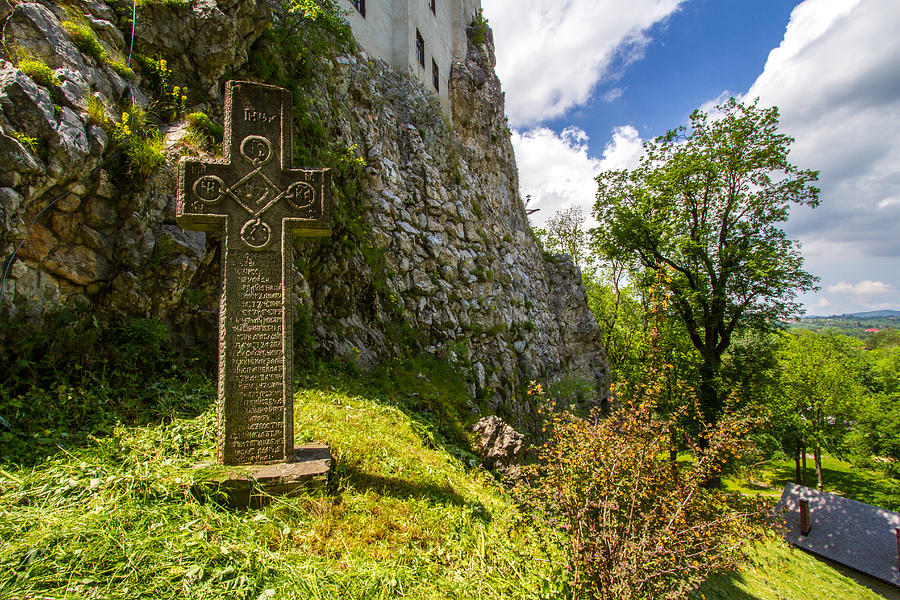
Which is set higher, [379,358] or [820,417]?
[379,358]

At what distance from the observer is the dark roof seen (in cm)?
1752

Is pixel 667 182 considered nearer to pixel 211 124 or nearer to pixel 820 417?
pixel 211 124

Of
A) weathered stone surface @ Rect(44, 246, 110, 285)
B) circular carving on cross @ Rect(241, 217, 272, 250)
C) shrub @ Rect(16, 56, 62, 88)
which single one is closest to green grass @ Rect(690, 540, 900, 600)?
circular carving on cross @ Rect(241, 217, 272, 250)

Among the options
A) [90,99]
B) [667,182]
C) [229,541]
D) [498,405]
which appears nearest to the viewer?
[229,541]

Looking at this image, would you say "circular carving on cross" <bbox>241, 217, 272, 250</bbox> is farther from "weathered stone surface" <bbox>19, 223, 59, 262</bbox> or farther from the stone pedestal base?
"weathered stone surface" <bbox>19, 223, 59, 262</bbox>

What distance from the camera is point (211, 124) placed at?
6.89m

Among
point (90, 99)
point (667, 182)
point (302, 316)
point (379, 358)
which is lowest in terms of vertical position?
point (379, 358)

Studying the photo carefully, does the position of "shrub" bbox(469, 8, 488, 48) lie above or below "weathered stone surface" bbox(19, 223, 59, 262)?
above

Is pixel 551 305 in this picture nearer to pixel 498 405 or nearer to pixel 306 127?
pixel 498 405

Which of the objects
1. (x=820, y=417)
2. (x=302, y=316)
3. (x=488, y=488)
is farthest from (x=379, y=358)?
(x=820, y=417)

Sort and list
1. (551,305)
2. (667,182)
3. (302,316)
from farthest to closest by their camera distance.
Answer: (551,305), (667,182), (302,316)

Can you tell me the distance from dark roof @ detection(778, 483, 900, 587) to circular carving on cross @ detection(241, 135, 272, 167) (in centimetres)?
2252

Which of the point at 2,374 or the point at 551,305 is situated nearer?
the point at 2,374

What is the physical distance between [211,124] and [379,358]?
17.5ft
